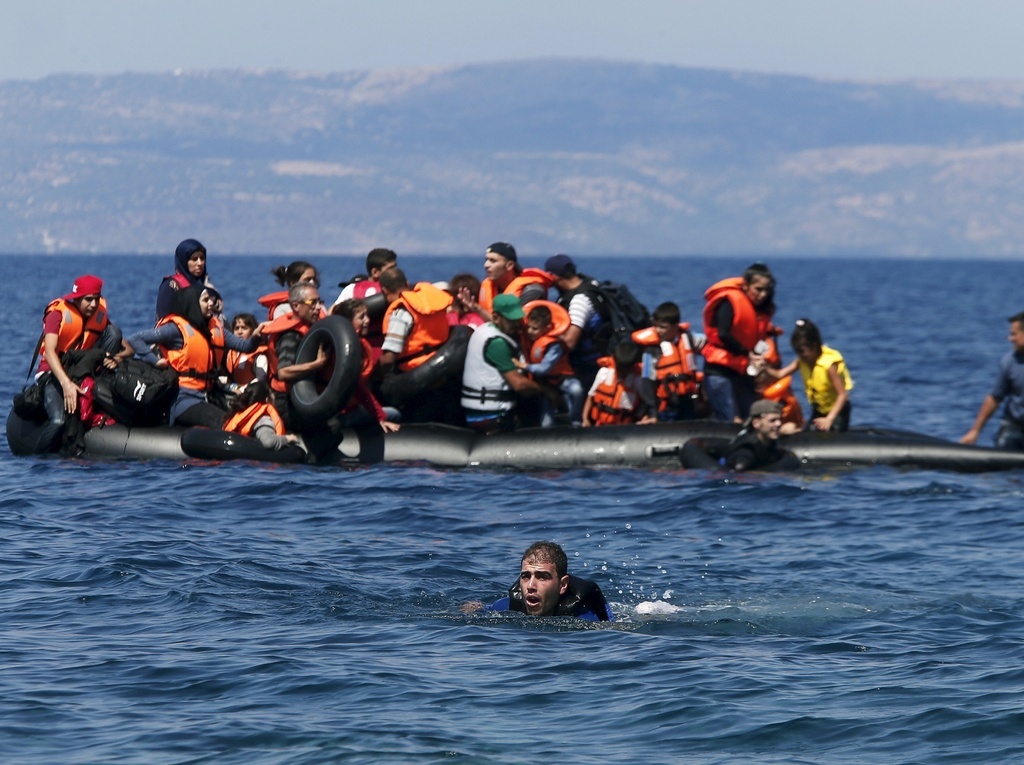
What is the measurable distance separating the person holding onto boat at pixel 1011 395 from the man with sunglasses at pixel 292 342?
6419 mm

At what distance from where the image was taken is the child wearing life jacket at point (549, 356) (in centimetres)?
1570

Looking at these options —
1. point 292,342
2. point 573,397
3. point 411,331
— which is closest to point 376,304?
point 411,331

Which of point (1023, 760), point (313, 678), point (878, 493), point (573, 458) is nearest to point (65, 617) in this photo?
point (313, 678)

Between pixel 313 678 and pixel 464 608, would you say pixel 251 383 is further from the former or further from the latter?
pixel 313 678

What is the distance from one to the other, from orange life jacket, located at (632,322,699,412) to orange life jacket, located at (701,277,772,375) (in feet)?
0.74

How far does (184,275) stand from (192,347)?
0.76 m

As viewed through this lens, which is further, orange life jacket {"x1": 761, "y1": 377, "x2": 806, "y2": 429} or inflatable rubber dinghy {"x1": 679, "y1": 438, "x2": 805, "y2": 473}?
orange life jacket {"x1": 761, "y1": 377, "x2": 806, "y2": 429}

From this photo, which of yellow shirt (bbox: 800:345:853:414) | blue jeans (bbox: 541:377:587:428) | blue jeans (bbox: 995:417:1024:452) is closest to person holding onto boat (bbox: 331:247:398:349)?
blue jeans (bbox: 541:377:587:428)

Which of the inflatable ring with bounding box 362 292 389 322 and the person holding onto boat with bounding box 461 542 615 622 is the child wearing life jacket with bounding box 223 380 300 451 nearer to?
the inflatable ring with bounding box 362 292 389 322

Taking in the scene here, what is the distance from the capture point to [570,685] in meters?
8.59

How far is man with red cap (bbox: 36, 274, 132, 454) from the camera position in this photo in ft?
50.0

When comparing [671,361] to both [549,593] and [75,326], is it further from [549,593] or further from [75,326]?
[549,593]

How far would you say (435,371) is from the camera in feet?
51.1

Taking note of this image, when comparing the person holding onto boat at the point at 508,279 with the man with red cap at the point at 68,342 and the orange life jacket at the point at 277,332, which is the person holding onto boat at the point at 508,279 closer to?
the orange life jacket at the point at 277,332
